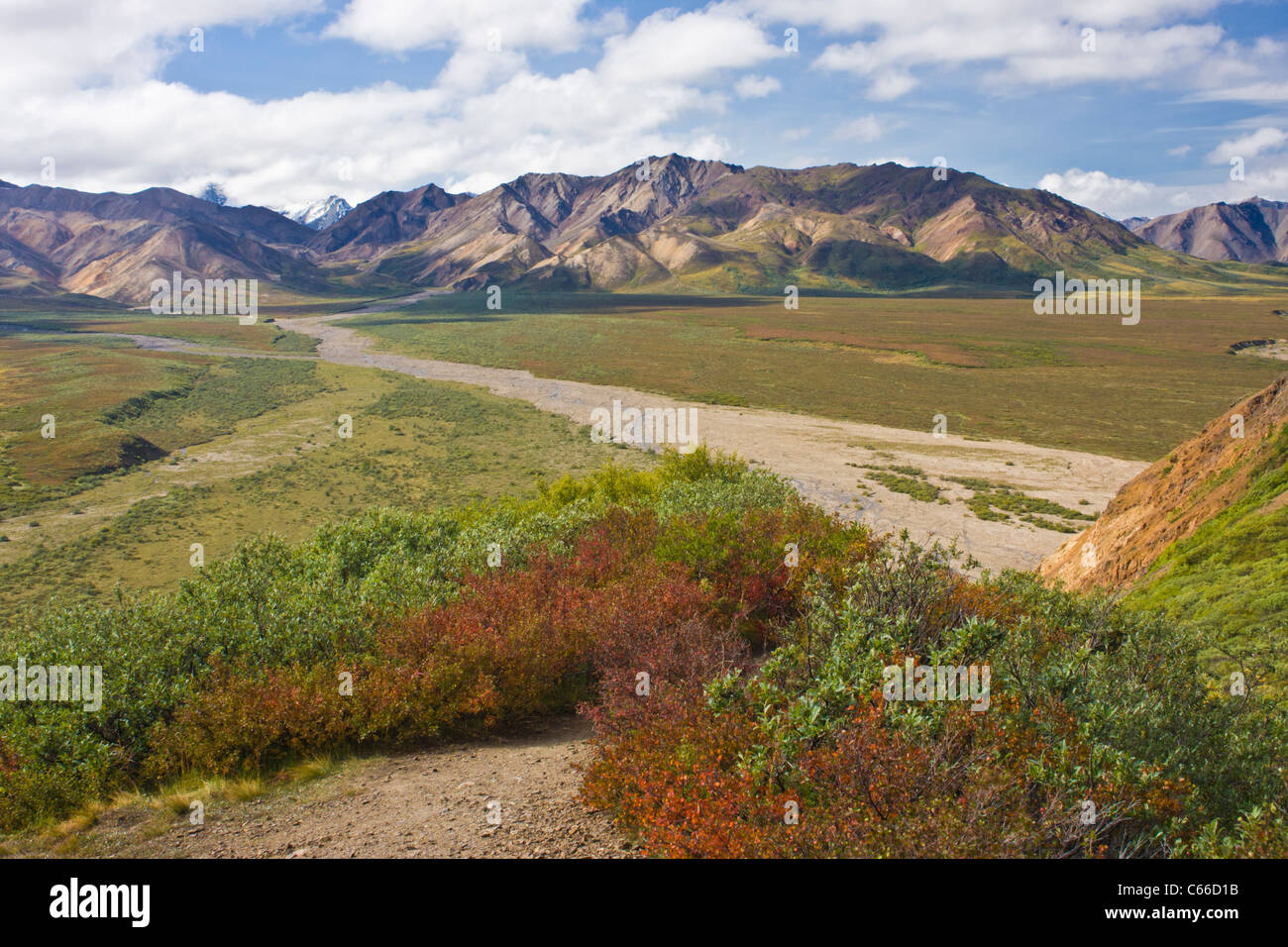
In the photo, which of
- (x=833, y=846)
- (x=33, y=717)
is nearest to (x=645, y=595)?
(x=833, y=846)

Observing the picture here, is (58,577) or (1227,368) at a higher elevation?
(1227,368)

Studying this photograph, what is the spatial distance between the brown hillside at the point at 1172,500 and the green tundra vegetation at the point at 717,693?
633 centimetres

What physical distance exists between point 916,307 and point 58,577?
170270mm

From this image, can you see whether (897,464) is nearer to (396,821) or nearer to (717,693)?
(717,693)

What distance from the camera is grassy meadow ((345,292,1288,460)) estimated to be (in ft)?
195

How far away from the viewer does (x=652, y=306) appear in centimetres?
18100

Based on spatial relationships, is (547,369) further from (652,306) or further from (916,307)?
(916,307)

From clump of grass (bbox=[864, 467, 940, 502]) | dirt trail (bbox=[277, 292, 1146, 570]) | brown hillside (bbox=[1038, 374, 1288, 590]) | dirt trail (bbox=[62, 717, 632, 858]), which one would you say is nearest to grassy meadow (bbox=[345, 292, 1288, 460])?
dirt trail (bbox=[277, 292, 1146, 570])

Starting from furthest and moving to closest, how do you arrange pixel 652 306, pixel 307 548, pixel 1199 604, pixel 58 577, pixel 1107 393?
pixel 652 306 < pixel 1107 393 < pixel 58 577 < pixel 307 548 < pixel 1199 604

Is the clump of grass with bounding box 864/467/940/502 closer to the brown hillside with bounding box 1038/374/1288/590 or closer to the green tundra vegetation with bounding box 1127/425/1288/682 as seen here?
the brown hillside with bounding box 1038/374/1288/590

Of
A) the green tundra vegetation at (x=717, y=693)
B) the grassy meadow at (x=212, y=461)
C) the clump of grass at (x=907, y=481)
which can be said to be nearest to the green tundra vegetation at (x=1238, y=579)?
the green tundra vegetation at (x=717, y=693)

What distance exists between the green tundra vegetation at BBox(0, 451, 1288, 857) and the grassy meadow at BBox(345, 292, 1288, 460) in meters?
41.5

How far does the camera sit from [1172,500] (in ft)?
64.8

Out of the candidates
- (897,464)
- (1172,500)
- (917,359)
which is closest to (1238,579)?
(1172,500)
